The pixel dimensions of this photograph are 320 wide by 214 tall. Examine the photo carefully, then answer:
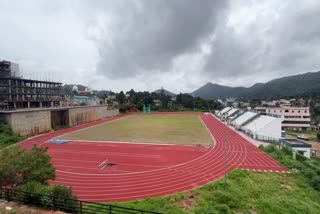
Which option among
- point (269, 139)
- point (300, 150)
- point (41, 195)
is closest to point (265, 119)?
point (269, 139)

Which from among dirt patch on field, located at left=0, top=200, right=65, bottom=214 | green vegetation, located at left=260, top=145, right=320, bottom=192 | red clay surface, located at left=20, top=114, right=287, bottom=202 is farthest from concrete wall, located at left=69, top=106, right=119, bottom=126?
green vegetation, located at left=260, top=145, right=320, bottom=192

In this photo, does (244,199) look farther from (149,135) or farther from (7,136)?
(7,136)

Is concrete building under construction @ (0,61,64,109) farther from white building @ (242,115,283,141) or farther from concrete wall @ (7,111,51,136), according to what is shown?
white building @ (242,115,283,141)

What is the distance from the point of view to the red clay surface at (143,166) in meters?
13.8

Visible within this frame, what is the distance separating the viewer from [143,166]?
18438mm

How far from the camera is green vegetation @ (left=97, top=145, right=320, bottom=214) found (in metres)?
11.0

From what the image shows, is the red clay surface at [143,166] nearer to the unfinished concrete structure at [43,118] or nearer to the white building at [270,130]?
the white building at [270,130]

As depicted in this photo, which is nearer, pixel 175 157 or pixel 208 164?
pixel 208 164

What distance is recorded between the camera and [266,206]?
11.3 m

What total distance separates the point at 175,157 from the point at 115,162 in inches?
248

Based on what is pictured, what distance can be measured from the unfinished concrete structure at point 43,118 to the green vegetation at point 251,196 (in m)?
27.6

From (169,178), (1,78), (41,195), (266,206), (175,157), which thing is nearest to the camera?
(41,195)

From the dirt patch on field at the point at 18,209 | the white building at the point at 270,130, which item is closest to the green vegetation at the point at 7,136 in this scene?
the dirt patch on field at the point at 18,209

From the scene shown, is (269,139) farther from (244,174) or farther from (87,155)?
(87,155)
